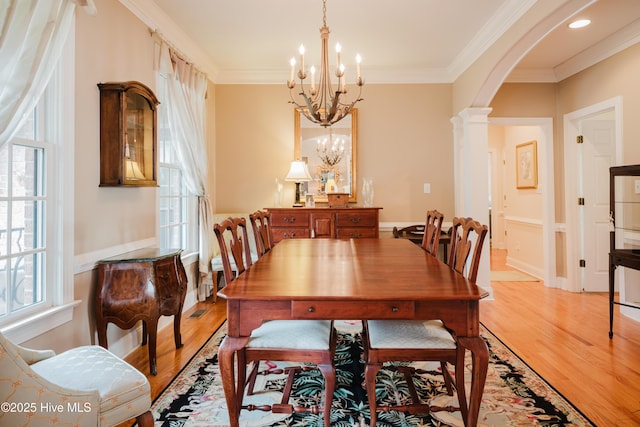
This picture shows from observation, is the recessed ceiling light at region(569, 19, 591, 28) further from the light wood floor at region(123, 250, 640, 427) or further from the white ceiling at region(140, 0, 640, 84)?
the light wood floor at region(123, 250, 640, 427)

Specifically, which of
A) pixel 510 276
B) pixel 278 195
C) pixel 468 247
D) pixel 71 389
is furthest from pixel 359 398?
pixel 510 276

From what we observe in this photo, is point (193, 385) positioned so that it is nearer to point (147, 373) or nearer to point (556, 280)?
point (147, 373)

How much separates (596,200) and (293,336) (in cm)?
442

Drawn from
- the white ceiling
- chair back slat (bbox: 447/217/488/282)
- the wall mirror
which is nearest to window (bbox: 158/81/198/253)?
the white ceiling

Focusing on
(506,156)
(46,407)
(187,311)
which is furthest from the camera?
(506,156)

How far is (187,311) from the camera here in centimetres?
367

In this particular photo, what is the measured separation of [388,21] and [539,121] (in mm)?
2659

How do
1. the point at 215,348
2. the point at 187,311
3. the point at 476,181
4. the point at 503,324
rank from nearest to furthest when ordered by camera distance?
the point at 215,348 → the point at 503,324 → the point at 187,311 → the point at 476,181

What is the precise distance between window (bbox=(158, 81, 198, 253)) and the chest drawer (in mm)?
912

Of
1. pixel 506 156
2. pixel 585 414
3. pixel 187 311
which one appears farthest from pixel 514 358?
pixel 506 156

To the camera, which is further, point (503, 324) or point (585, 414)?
point (503, 324)

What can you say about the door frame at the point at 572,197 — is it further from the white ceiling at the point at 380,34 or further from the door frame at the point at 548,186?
the white ceiling at the point at 380,34

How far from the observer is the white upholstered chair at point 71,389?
1103 millimetres

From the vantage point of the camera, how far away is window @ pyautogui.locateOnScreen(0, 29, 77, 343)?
1.80 m
